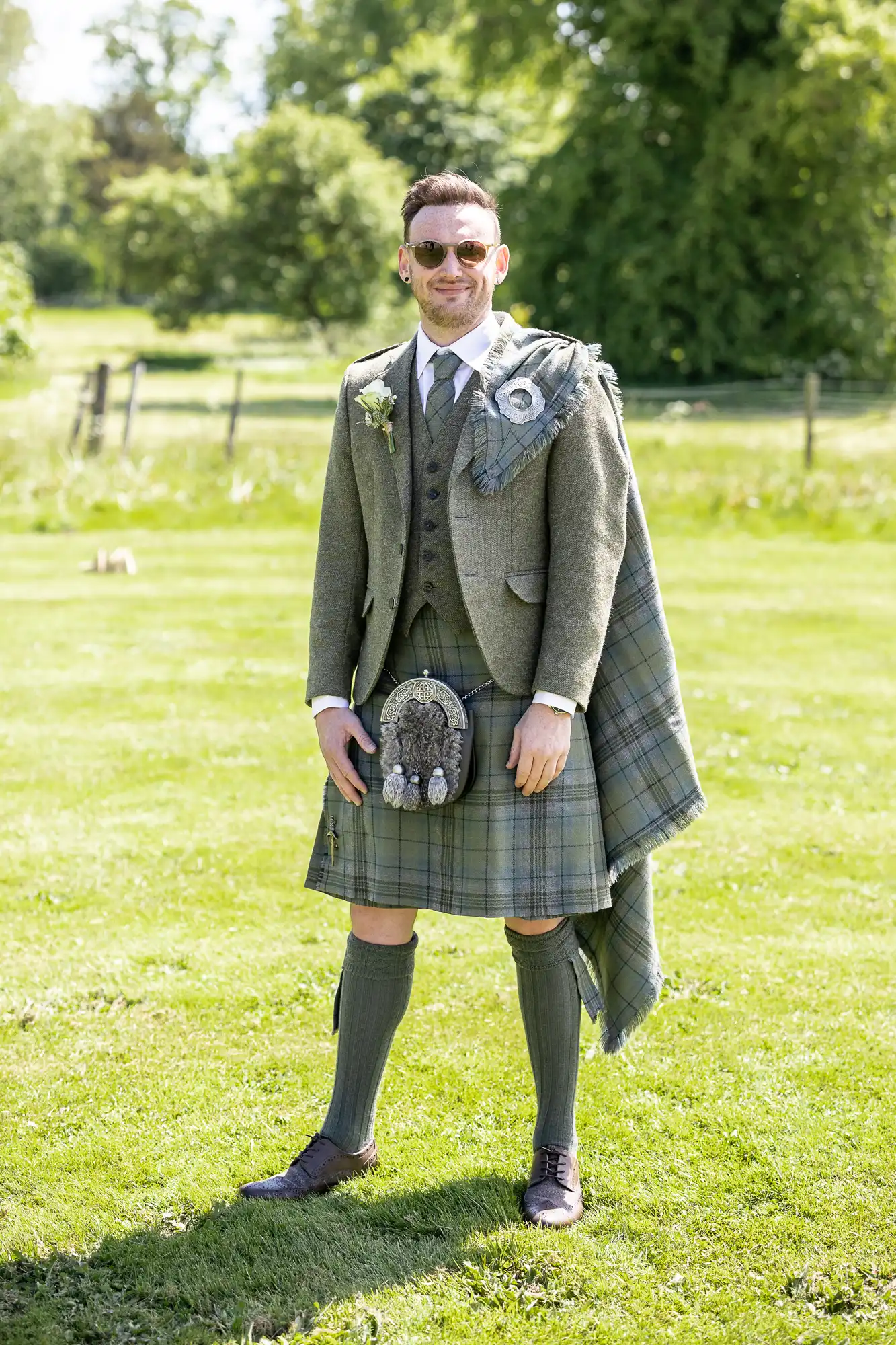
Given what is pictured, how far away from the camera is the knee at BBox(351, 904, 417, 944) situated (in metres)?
3.12

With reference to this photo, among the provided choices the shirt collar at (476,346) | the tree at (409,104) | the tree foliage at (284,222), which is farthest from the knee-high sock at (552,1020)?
the tree at (409,104)

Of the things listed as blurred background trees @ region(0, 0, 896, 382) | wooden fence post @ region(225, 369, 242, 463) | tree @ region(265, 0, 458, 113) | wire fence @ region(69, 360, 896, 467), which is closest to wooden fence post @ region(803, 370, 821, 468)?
wire fence @ region(69, 360, 896, 467)

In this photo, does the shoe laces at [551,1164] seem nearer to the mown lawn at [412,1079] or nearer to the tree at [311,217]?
the mown lawn at [412,1079]

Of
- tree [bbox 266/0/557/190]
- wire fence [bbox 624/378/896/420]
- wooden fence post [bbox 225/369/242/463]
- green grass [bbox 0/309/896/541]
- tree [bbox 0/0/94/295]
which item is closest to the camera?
green grass [bbox 0/309/896/541]

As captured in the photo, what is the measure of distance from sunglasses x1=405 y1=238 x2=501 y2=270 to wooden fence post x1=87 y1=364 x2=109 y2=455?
518 inches

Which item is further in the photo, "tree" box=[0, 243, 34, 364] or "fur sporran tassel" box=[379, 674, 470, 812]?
"tree" box=[0, 243, 34, 364]

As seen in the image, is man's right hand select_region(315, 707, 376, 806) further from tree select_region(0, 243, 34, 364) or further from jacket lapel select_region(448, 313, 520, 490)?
tree select_region(0, 243, 34, 364)

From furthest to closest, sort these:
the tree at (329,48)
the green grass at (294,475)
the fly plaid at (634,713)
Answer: the tree at (329,48), the green grass at (294,475), the fly plaid at (634,713)

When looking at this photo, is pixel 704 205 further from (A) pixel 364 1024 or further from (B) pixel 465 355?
(A) pixel 364 1024

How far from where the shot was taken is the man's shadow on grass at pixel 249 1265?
275cm

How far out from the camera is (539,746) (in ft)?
9.35

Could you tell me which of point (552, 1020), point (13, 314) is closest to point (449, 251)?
point (552, 1020)

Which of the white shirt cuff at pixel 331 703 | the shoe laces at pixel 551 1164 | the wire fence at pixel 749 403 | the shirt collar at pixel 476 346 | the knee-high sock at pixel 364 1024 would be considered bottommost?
the shoe laces at pixel 551 1164

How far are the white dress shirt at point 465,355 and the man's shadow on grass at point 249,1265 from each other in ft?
3.77
